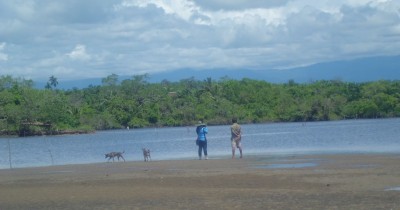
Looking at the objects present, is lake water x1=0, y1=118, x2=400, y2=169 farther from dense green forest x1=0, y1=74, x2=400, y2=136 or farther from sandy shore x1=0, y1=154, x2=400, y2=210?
dense green forest x1=0, y1=74, x2=400, y2=136

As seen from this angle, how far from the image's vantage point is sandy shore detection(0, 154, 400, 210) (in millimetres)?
16109

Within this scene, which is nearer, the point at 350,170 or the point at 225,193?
the point at 225,193

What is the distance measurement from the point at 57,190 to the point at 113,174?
5062 millimetres

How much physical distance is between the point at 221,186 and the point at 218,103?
401 feet

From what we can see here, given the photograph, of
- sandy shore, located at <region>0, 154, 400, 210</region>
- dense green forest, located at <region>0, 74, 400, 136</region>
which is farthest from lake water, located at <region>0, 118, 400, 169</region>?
dense green forest, located at <region>0, 74, 400, 136</region>

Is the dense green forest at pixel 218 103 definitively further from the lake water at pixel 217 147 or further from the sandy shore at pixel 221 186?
the sandy shore at pixel 221 186

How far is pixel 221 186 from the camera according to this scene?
1972 centimetres

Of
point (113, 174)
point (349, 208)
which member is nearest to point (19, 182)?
point (113, 174)

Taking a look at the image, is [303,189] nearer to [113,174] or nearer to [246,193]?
[246,193]

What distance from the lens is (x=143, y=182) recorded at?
2231 centimetres

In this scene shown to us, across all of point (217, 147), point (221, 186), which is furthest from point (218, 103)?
point (221, 186)

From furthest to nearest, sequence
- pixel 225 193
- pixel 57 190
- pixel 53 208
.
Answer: pixel 57 190
pixel 225 193
pixel 53 208

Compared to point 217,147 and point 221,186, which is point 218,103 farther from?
point 221,186

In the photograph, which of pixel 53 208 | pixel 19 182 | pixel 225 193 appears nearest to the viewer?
pixel 53 208
